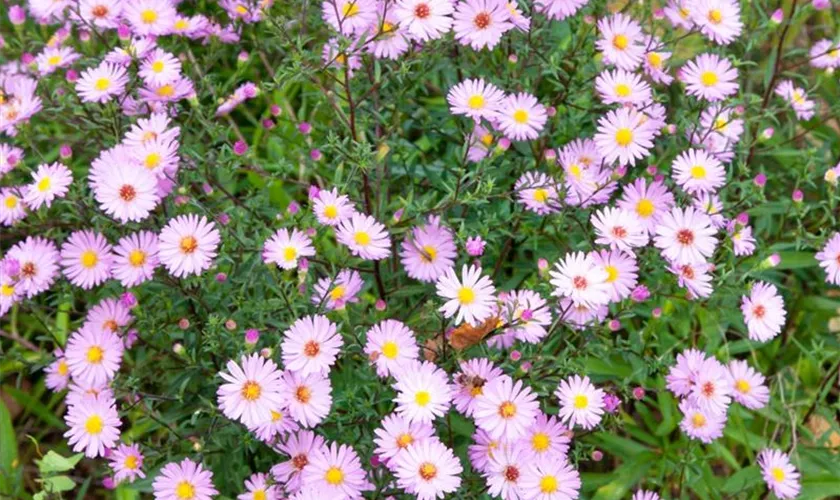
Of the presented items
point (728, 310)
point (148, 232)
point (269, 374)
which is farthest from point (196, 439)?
point (728, 310)

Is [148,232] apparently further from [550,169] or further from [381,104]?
[550,169]

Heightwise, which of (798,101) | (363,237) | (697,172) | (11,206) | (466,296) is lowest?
(466,296)

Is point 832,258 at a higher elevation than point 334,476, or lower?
higher

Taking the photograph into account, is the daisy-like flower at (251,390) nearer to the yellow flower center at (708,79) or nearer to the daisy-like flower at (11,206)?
the daisy-like flower at (11,206)

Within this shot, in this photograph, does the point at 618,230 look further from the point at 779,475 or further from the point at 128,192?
the point at 128,192

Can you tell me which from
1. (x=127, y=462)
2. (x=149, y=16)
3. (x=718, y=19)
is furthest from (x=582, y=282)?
(x=149, y=16)

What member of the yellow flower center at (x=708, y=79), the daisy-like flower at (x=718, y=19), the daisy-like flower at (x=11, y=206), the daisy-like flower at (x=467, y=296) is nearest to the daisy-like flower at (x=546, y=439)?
the daisy-like flower at (x=467, y=296)
